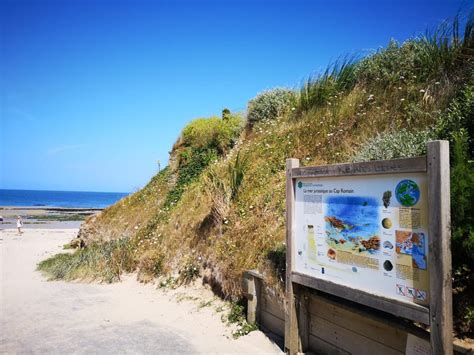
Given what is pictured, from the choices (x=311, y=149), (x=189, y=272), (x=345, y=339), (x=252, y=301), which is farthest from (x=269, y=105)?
(x=345, y=339)

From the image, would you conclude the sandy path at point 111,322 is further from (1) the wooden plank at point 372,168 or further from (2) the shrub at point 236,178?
(1) the wooden plank at point 372,168

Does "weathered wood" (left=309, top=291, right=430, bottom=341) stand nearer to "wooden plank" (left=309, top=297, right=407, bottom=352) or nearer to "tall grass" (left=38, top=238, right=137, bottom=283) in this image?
"wooden plank" (left=309, top=297, right=407, bottom=352)

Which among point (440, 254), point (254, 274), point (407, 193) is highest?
point (407, 193)

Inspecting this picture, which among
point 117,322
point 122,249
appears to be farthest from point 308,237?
point 122,249

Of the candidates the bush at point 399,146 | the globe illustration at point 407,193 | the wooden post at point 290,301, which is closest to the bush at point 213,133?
the bush at point 399,146

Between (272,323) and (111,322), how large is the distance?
2920 millimetres

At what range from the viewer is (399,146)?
18.4ft

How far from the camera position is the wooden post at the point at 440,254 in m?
2.98

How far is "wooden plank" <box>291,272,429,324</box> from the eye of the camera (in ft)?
10.4

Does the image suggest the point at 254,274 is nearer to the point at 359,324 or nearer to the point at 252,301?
the point at 252,301

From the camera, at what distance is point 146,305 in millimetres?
7523

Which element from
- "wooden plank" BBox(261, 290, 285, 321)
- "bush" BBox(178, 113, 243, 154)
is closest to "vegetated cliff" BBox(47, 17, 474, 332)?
"wooden plank" BBox(261, 290, 285, 321)

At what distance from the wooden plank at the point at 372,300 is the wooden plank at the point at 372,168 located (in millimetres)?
1131

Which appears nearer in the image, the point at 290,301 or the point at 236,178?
the point at 290,301
